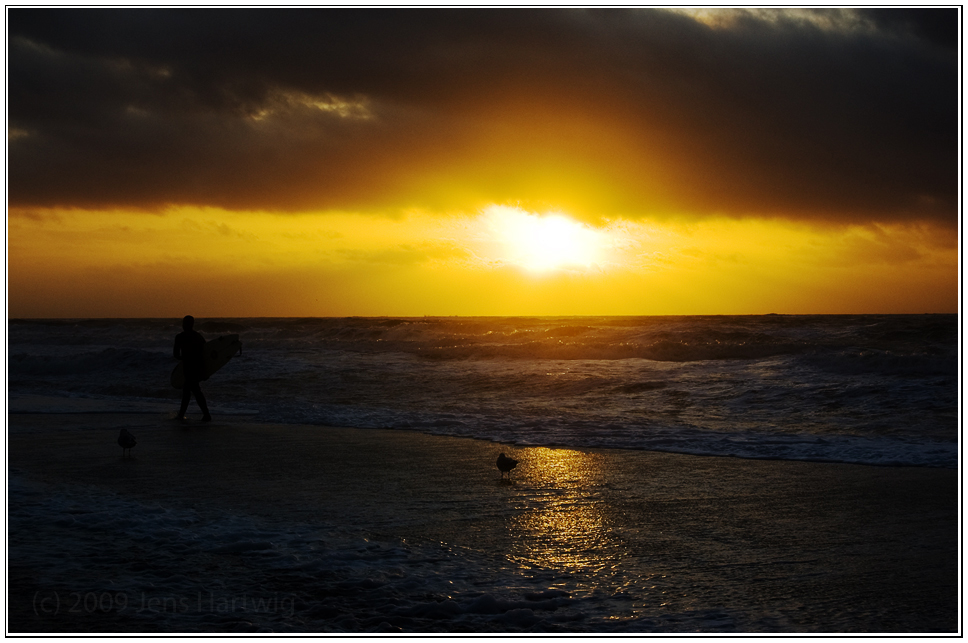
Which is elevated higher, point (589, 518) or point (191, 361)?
point (191, 361)

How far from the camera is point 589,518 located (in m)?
5.94

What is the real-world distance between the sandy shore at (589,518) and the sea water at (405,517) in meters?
0.04

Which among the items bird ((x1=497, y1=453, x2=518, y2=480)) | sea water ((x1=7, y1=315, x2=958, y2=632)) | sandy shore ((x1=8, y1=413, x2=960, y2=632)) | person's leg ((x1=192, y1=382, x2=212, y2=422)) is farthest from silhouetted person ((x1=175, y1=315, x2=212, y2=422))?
bird ((x1=497, y1=453, x2=518, y2=480))

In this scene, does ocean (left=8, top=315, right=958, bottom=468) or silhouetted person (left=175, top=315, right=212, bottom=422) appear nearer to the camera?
ocean (left=8, top=315, right=958, bottom=468)

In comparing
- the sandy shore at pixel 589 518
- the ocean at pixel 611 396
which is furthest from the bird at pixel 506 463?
the ocean at pixel 611 396

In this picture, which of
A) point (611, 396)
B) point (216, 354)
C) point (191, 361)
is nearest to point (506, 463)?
point (191, 361)

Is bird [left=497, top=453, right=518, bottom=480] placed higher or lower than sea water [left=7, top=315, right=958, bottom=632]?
higher

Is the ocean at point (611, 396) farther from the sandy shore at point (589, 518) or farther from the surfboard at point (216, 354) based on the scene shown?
the sandy shore at point (589, 518)

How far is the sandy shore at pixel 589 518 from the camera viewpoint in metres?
4.04

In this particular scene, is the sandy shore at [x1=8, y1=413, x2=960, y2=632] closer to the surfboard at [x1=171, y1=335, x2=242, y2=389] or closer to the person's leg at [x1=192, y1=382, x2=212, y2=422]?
the person's leg at [x1=192, y1=382, x2=212, y2=422]

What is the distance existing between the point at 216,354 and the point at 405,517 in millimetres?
9742

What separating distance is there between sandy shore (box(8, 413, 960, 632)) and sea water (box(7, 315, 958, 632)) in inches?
1.6

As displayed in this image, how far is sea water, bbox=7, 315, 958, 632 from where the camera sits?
4.03m

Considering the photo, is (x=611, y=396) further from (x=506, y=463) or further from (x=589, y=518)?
(x=589, y=518)
